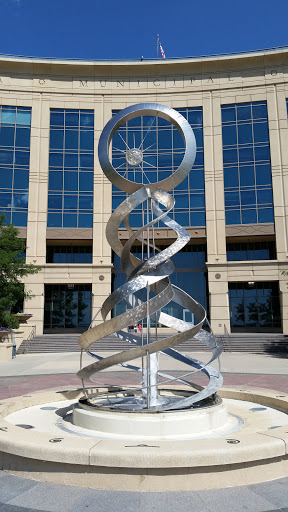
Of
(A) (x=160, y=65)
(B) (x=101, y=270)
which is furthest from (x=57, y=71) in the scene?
(B) (x=101, y=270)

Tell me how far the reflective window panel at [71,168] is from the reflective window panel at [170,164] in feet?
8.36

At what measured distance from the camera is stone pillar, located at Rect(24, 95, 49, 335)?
34.8 m

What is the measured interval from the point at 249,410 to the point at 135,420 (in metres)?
3.39

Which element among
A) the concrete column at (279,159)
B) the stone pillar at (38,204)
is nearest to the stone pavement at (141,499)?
the stone pillar at (38,204)

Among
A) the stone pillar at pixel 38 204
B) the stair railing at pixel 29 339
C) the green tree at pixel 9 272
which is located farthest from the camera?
the stone pillar at pixel 38 204

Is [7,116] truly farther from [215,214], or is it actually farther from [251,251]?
[251,251]

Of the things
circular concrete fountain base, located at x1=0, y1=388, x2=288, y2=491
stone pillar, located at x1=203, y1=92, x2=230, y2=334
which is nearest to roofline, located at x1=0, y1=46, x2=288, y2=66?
stone pillar, located at x1=203, y1=92, x2=230, y2=334

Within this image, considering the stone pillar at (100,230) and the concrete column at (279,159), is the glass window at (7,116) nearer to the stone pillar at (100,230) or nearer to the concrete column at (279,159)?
the stone pillar at (100,230)

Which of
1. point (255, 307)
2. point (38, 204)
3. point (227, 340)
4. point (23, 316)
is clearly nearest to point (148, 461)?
point (227, 340)

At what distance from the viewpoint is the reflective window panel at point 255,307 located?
125ft

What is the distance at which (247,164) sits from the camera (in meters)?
36.9

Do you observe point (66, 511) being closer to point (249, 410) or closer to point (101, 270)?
point (249, 410)

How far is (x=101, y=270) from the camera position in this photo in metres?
35.5

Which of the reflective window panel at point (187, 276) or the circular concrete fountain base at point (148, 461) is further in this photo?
the reflective window panel at point (187, 276)
